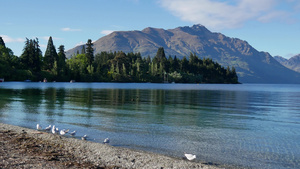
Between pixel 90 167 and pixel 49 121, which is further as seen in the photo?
pixel 49 121

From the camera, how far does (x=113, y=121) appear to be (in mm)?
27219

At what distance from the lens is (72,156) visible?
1406 cm

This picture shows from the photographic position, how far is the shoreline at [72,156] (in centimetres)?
1252

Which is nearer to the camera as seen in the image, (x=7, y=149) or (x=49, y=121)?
(x=7, y=149)

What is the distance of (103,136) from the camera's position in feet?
65.9

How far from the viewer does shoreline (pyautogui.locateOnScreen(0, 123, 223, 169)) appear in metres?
12.5

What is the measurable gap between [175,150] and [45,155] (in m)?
7.34

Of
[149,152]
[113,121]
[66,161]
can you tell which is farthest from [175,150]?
[113,121]

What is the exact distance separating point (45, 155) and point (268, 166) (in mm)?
11282

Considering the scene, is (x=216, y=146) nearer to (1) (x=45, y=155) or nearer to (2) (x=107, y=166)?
(2) (x=107, y=166)

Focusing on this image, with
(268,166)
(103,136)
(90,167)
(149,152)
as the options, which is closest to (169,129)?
(103,136)

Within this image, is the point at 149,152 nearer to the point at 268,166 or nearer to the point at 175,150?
the point at 175,150

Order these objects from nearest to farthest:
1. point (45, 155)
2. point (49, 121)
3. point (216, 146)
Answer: point (45, 155) < point (216, 146) < point (49, 121)

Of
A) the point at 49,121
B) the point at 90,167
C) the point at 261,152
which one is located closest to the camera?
the point at 90,167
